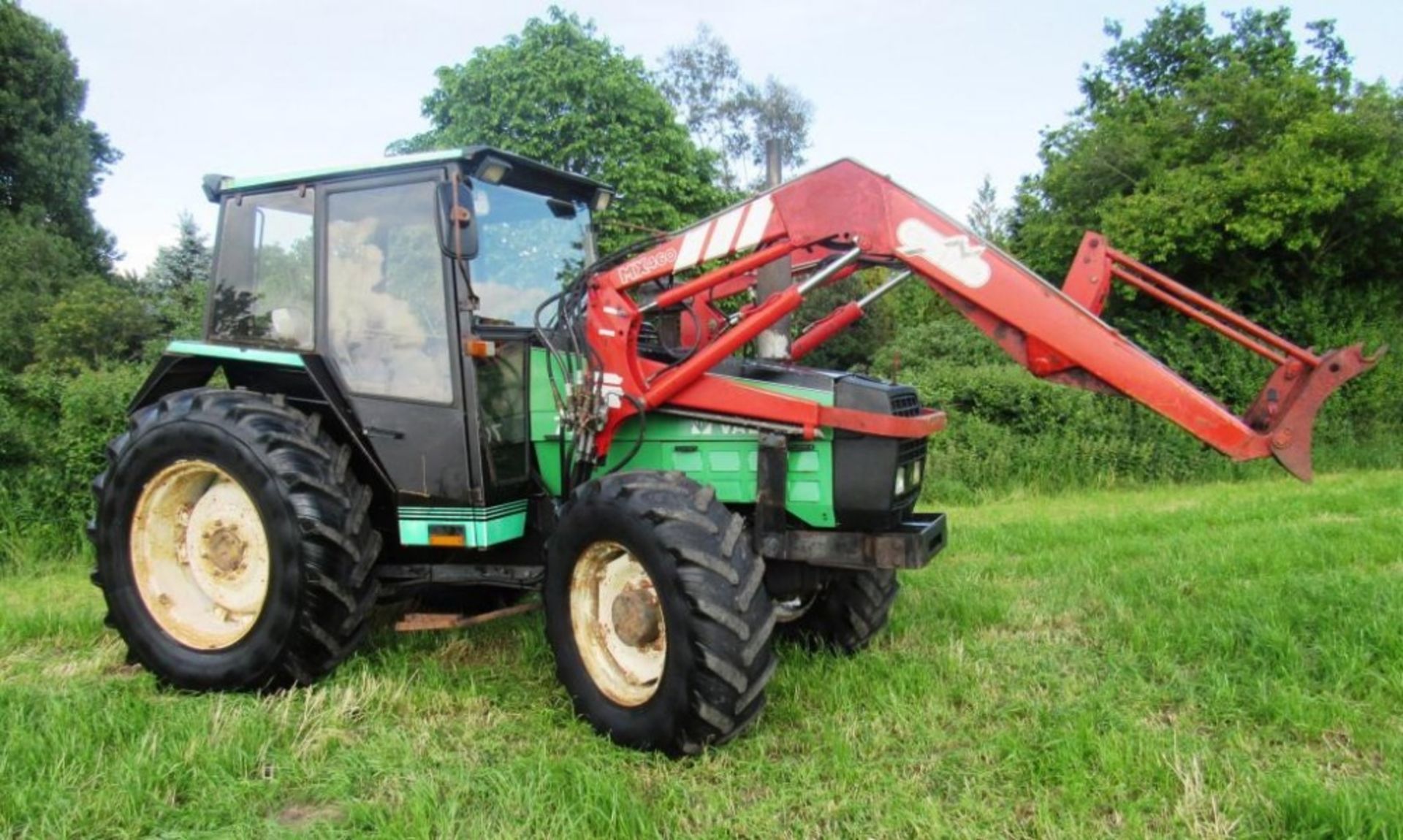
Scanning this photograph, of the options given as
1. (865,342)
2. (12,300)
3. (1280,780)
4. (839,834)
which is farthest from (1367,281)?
(12,300)

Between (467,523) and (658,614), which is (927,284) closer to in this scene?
(658,614)

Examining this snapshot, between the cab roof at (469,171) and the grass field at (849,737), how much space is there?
216 cm

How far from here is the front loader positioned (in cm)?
342

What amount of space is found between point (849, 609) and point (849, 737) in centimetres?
100

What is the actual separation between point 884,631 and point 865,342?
17.8m

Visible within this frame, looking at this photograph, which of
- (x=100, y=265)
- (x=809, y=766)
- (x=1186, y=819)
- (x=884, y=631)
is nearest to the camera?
(x=1186, y=819)

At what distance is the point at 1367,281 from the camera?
1402 cm

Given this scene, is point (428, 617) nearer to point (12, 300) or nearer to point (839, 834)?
point (839, 834)

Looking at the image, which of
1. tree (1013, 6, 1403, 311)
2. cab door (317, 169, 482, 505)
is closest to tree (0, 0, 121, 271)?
tree (1013, 6, 1403, 311)

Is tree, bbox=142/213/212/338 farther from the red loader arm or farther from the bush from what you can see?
the red loader arm

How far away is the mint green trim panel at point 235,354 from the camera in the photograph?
171 inches

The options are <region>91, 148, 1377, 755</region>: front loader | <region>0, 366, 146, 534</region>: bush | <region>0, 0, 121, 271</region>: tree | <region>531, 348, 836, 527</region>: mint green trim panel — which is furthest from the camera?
<region>0, 0, 121, 271</region>: tree

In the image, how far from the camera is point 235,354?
4.46 m

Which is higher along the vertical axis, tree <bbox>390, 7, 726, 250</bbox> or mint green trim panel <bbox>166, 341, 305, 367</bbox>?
tree <bbox>390, 7, 726, 250</bbox>
